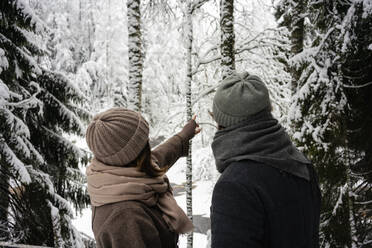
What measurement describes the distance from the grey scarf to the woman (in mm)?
475

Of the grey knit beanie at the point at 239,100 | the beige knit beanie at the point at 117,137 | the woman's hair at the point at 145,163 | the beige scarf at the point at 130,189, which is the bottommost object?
the beige scarf at the point at 130,189

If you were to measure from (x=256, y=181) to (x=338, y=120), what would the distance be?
3882 mm

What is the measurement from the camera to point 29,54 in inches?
235

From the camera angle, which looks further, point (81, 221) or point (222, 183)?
point (81, 221)

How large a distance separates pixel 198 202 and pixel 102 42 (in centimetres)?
1363

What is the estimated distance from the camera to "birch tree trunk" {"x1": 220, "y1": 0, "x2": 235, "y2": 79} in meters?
5.73

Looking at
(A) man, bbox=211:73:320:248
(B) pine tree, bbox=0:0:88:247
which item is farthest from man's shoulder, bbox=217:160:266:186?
(B) pine tree, bbox=0:0:88:247

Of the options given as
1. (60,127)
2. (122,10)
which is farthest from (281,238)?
(122,10)

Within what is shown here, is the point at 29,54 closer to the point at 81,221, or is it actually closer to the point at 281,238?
the point at 281,238

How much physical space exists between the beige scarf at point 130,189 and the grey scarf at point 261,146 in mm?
459

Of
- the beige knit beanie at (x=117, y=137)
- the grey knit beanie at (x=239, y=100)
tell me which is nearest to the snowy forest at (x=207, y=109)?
the beige knit beanie at (x=117, y=137)

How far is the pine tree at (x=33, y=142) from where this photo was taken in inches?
195

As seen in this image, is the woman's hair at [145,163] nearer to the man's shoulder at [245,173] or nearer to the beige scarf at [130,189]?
the beige scarf at [130,189]

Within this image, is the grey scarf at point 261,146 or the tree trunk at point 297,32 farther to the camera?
the tree trunk at point 297,32
